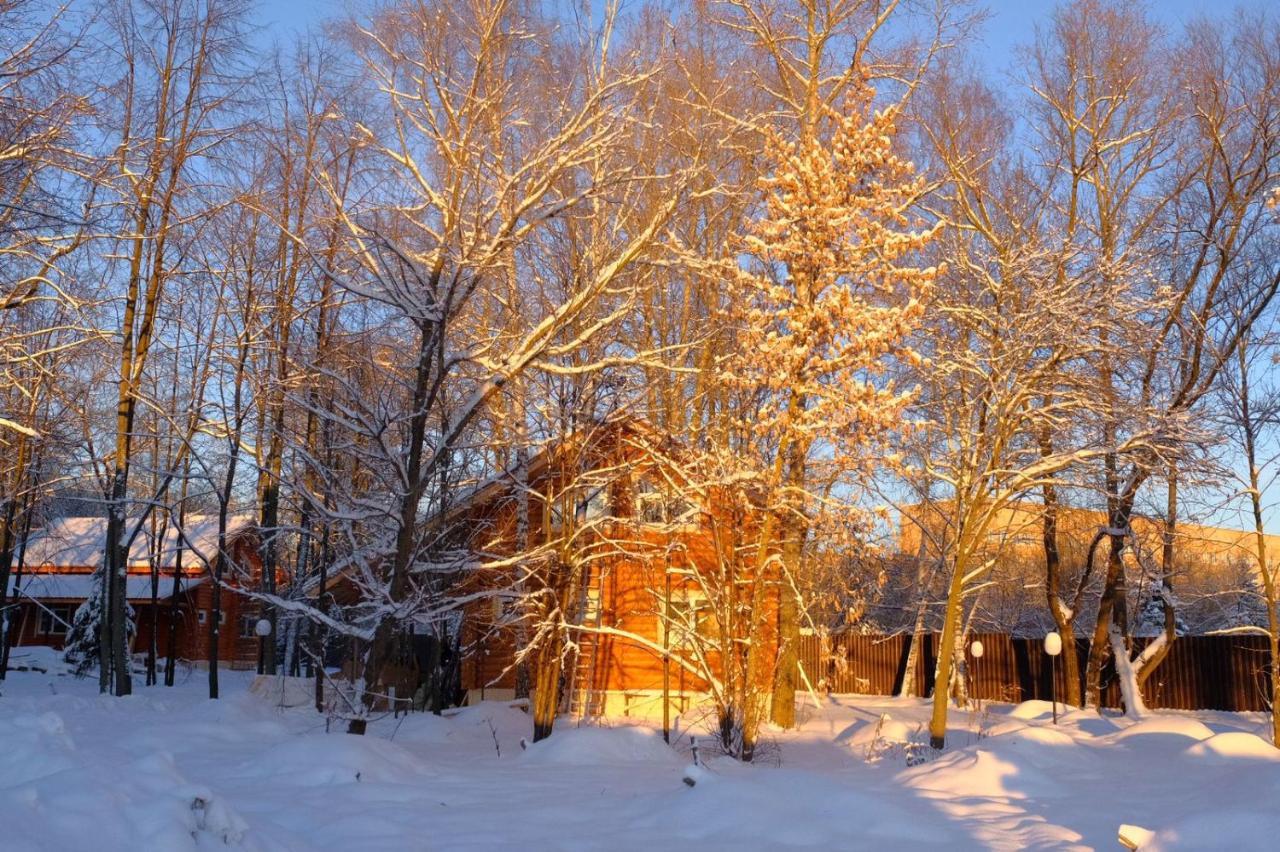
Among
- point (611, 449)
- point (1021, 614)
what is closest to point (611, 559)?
point (611, 449)

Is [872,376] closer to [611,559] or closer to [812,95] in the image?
[812,95]

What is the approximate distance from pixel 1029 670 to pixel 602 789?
1746 centimetres

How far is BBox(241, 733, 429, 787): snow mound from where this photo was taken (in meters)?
10.6

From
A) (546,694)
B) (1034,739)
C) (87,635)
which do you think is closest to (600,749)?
(546,694)

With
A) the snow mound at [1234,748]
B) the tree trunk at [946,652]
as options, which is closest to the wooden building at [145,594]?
the tree trunk at [946,652]

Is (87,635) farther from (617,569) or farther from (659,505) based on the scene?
(659,505)

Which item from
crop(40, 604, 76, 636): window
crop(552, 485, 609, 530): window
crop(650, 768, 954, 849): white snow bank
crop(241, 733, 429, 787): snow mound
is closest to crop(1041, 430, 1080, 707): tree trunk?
crop(552, 485, 609, 530): window

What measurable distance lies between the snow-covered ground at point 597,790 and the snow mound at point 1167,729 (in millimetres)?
100

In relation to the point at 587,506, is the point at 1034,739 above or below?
below

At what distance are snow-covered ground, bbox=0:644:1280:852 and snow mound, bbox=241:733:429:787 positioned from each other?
0.02 m

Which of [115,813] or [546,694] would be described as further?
[546,694]

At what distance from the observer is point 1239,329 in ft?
58.5

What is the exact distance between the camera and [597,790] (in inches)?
432

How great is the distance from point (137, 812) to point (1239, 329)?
59.2 feet
